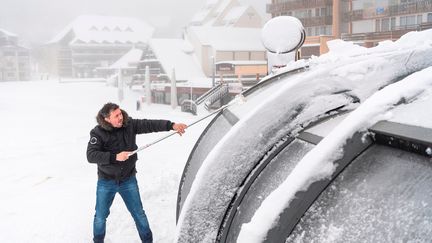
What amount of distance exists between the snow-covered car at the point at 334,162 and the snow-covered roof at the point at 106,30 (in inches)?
3328

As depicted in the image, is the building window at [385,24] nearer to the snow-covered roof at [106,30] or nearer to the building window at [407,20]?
the building window at [407,20]

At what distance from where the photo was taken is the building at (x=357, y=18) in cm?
2520

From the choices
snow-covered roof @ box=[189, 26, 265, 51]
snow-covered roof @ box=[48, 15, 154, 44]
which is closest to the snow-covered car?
snow-covered roof @ box=[189, 26, 265, 51]

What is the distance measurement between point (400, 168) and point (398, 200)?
0.47 feet

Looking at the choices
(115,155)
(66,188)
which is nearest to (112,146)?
(115,155)

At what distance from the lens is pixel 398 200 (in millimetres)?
1513

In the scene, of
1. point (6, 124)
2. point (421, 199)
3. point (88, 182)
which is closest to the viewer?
point (421, 199)

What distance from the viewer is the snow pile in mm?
1698

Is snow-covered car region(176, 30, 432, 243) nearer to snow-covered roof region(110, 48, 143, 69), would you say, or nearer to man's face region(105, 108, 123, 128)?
man's face region(105, 108, 123, 128)

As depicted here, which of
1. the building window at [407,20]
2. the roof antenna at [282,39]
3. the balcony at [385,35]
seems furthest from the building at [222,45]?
the roof antenna at [282,39]

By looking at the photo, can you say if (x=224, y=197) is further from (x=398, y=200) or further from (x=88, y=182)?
(x=88, y=182)

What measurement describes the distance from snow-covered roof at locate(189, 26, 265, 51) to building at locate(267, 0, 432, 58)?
1002 centimetres

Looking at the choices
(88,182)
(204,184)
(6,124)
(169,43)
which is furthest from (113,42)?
(204,184)

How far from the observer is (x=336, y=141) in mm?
1708
